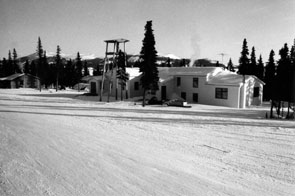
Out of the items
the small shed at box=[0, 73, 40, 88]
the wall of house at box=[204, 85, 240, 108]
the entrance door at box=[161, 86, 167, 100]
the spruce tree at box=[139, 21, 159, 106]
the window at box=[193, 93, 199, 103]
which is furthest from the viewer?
the small shed at box=[0, 73, 40, 88]

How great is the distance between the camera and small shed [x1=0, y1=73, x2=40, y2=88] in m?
59.5

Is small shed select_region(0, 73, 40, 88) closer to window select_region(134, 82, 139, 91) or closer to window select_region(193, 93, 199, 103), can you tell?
window select_region(134, 82, 139, 91)

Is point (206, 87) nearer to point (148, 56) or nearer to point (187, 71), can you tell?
point (187, 71)

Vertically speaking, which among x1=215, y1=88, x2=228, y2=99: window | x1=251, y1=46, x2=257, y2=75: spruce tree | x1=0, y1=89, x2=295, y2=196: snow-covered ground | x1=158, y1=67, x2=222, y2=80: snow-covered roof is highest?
x1=251, y1=46, x2=257, y2=75: spruce tree

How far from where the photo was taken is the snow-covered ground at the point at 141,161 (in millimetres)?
6781

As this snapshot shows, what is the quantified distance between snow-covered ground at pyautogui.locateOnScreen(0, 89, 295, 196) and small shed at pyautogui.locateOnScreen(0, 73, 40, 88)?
52.7 metres

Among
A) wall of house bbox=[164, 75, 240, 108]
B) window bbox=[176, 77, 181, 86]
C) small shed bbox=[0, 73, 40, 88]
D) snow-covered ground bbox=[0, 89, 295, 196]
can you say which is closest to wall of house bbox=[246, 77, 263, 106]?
wall of house bbox=[164, 75, 240, 108]

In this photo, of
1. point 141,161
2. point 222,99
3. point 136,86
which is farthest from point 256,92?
point 141,161

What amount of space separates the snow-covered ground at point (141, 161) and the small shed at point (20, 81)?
52.7 meters

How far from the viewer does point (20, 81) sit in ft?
199

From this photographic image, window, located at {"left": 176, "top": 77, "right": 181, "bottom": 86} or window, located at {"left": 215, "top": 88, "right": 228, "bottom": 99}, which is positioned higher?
window, located at {"left": 176, "top": 77, "right": 181, "bottom": 86}

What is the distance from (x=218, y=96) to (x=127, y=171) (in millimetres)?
27518

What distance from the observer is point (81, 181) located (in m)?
7.03

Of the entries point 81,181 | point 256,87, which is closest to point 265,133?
point 81,181
